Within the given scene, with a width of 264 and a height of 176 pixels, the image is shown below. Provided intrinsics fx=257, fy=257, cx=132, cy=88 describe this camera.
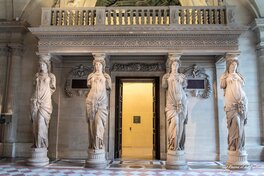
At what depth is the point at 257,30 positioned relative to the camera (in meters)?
8.98

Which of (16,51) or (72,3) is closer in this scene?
(16,51)

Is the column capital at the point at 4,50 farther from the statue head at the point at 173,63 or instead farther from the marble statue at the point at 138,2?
the statue head at the point at 173,63

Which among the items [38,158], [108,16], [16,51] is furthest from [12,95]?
[108,16]

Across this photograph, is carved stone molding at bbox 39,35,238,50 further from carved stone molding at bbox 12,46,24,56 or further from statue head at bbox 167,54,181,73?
carved stone molding at bbox 12,46,24,56

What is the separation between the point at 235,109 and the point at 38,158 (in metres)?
5.73

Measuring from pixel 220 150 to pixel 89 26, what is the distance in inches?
230

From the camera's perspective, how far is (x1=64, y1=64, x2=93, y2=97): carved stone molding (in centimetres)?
907

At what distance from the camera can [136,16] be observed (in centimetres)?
796

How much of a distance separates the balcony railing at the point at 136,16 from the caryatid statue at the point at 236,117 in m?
1.94

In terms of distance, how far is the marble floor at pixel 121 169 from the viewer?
21.2ft

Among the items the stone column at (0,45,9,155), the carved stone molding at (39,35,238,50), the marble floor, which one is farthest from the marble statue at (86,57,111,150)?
the stone column at (0,45,9,155)

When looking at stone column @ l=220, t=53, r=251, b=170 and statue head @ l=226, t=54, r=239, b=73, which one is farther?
statue head @ l=226, t=54, r=239, b=73

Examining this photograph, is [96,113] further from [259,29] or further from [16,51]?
[259,29]

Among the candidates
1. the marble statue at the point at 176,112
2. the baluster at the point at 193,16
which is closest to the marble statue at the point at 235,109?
the marble statue at the point at 176,112
